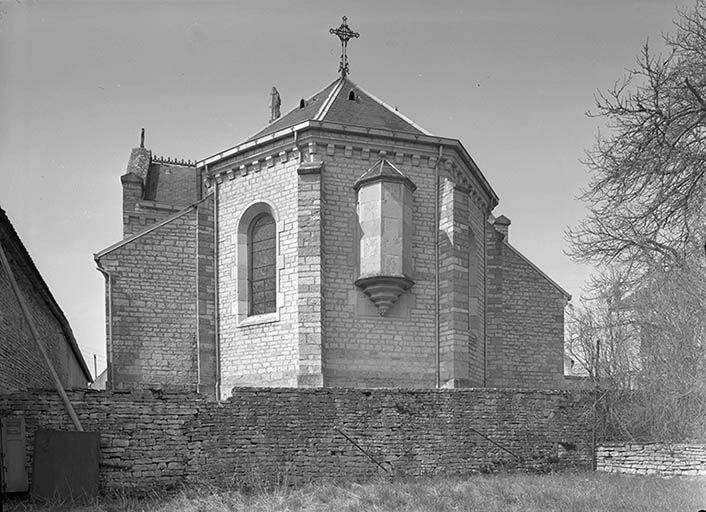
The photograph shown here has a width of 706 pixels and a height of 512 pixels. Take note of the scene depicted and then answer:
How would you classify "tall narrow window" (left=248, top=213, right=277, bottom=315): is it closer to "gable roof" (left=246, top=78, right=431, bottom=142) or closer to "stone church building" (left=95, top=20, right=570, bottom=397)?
"stone church building" (left=95, top=20, right=570, bottom=397)

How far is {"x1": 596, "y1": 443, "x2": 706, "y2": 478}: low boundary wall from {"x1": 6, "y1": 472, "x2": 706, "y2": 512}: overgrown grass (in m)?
0.76

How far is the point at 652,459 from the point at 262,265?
31.7 ft

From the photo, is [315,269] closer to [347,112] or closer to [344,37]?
[347,112]

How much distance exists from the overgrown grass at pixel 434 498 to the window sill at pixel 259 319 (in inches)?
204

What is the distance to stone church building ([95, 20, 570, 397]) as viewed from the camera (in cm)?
1462

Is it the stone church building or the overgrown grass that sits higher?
the stone church building

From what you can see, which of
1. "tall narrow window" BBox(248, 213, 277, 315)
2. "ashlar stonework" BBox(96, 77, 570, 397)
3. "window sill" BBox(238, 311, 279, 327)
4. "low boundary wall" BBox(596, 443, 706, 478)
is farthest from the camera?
"tall narrow window" BBox(248, 213, 277, 315)

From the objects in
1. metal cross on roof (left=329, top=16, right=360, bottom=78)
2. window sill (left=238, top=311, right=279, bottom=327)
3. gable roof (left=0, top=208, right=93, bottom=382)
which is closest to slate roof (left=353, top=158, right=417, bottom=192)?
window sill (left=238, top=311, right=279, bottom=327)

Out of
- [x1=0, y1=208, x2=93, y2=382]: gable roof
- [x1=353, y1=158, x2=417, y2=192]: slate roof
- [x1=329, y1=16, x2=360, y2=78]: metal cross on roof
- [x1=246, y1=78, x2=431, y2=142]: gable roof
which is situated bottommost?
[x1=0, y1=208, x2=93, y2=382]: gable roof

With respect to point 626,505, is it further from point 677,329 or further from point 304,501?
point 304,501

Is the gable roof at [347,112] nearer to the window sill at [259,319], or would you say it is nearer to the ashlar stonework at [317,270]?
the ashlar stonework at [317,270]

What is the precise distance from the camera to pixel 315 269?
47.7 feet

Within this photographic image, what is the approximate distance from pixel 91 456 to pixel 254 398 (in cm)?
270

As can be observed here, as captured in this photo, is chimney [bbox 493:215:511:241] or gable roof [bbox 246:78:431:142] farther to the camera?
chimney [bbox 493:215:511:241]
